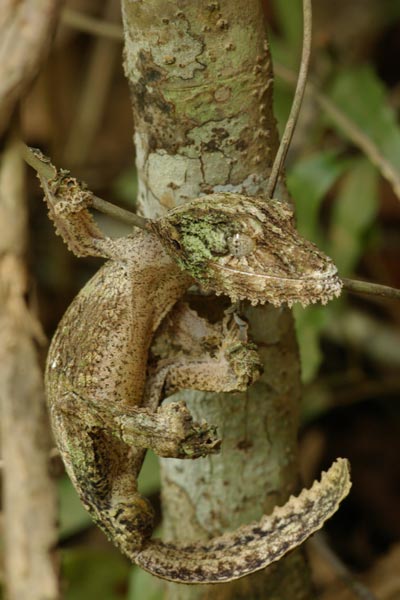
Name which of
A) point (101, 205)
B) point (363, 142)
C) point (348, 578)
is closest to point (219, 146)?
point (101, 205)

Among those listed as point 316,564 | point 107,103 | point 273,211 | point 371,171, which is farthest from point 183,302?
point 107,103

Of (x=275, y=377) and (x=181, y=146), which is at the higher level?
(x=181, y=146)

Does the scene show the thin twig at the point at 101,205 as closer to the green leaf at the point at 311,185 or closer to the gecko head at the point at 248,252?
the gecko head at the point at 248,252

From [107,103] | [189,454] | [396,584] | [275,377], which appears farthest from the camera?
[107,103]

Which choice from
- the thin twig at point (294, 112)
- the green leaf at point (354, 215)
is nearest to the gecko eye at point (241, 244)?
the thin twig at point (294, 112)

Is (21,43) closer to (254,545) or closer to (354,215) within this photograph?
(254,545)

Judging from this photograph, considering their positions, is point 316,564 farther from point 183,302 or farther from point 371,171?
point 183,302
